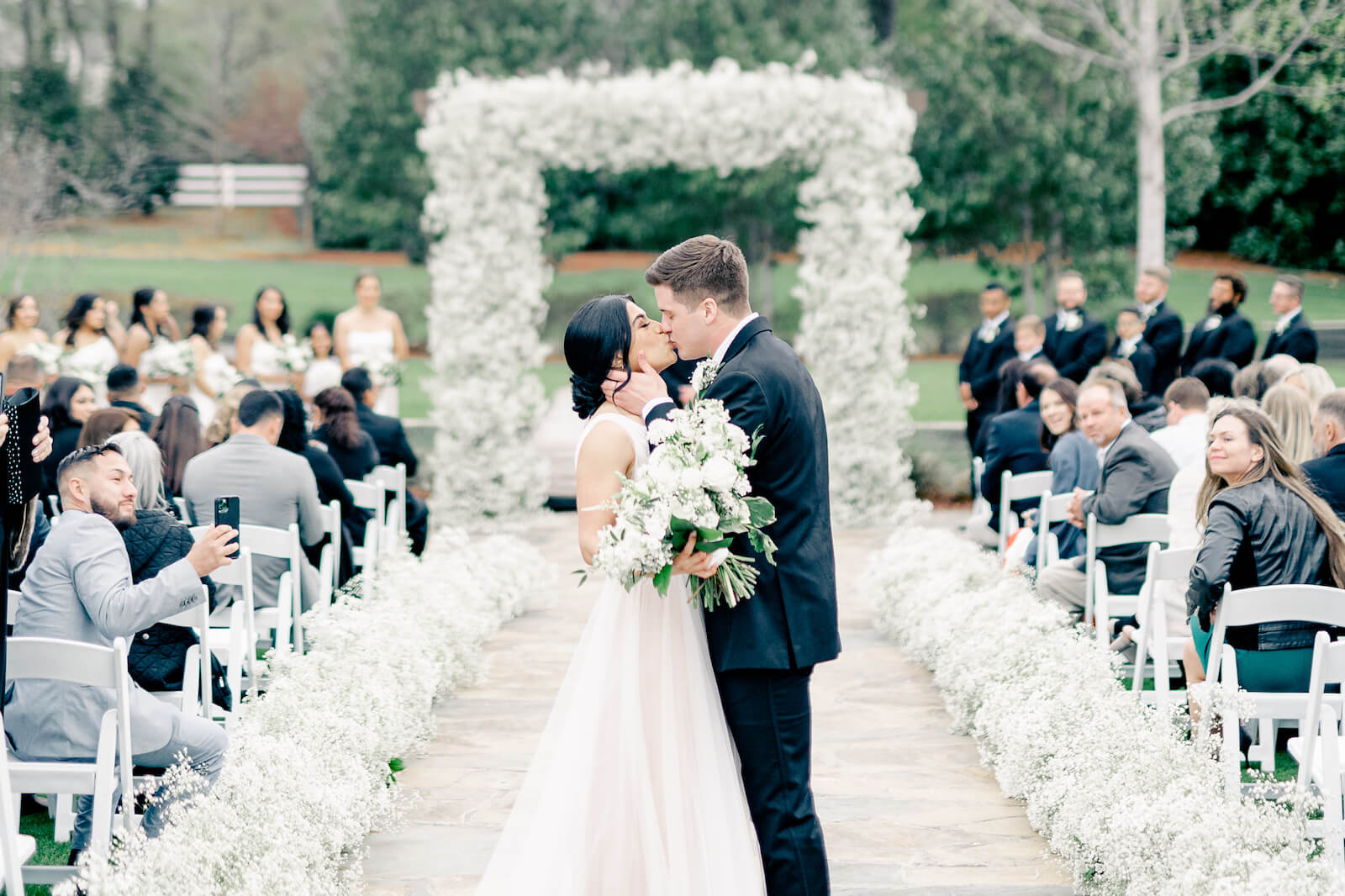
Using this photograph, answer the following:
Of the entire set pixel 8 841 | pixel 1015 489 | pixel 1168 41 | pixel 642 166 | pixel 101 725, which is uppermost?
pixel 1168 41

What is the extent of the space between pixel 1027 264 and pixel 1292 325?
12.9m

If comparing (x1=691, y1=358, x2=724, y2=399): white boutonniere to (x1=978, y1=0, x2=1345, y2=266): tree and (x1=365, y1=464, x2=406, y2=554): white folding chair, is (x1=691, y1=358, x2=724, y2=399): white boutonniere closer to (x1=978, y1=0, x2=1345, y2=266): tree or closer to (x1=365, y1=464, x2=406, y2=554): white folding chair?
(x1=365, y1=464, x2=406, y2=554): white folding chair

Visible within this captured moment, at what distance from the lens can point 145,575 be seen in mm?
4480

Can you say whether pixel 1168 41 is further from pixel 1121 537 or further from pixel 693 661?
pixel 693 661

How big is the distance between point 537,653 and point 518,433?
157 inches

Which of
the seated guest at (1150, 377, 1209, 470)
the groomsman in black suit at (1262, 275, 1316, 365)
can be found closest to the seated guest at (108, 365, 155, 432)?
the seated guest at (1150, 377, 1209, 470)

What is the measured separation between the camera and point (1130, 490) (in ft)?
19.2

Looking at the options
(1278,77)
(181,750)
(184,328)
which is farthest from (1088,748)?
(184,328)

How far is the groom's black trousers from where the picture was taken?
334cm

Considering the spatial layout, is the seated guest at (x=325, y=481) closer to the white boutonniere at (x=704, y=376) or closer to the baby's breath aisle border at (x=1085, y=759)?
the baby's breath aisle border at (x=1085, y=759)

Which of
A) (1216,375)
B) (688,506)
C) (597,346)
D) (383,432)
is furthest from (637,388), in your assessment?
(1216,375)

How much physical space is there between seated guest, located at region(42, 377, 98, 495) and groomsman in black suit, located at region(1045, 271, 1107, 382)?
20.6 ft

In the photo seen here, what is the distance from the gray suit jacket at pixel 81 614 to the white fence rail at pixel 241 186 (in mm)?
23931

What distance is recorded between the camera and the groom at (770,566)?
327cm
